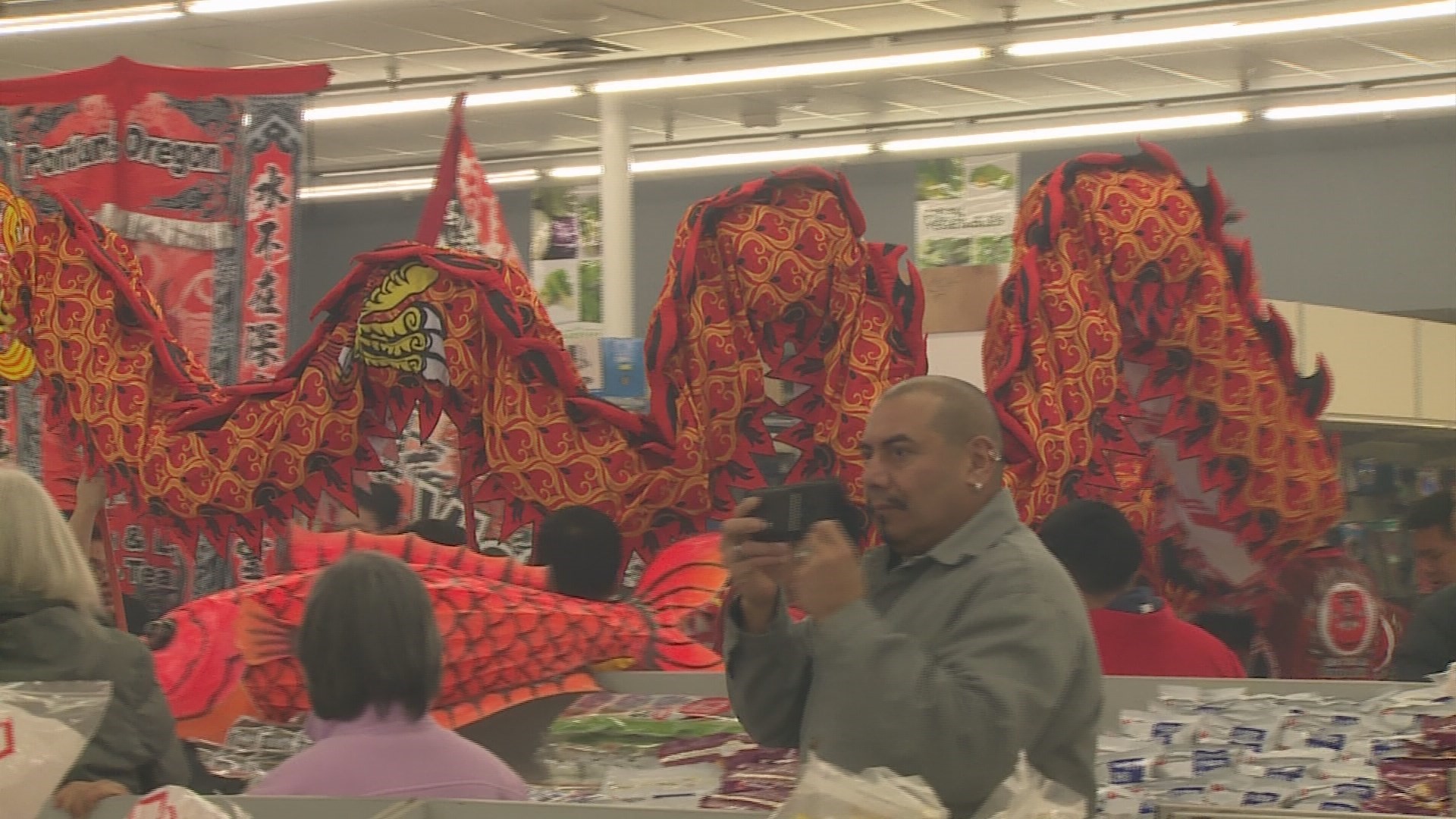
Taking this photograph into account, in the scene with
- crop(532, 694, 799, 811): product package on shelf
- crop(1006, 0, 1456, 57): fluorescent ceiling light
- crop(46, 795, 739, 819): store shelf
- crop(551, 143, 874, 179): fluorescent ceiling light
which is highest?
crop(1006, 0, 1456, 57): fluorescent ceiling light

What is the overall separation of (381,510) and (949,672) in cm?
384

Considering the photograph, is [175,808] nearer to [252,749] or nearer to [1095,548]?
[252,749]

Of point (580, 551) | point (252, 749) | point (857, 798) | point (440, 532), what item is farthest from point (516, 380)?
point (857, 798)

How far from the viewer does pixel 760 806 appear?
2.06m

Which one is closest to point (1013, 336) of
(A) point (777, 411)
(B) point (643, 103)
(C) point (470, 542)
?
(A) point (777, 411)

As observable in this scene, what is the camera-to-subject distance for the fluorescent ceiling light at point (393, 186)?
12.6 m

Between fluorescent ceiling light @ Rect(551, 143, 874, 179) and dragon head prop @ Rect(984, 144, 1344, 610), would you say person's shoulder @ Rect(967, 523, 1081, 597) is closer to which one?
dragon head prop @ Rect(984, 144, 1344, 610)

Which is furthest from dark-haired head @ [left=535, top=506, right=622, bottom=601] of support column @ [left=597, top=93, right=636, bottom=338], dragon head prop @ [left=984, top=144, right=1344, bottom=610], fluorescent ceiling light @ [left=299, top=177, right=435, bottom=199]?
fluorescent ceiling light @ [left=299, top=177, right=435, bottom=199]

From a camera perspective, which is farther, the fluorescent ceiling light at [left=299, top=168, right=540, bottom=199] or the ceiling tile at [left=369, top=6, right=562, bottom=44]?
the fluorescent ceiling light at [left=299, top=168, right=540, bottom=199]

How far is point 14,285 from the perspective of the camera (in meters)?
4.55

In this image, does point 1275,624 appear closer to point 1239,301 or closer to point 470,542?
point 1239,301

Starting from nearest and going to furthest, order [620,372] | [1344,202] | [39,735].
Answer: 1. [39,735]
2. [620,372]
3. [1344,202]

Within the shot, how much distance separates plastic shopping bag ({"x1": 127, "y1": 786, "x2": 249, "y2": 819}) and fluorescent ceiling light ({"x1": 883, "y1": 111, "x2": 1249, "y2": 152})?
32.2 feet

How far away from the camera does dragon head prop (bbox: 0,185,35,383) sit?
4.53m
